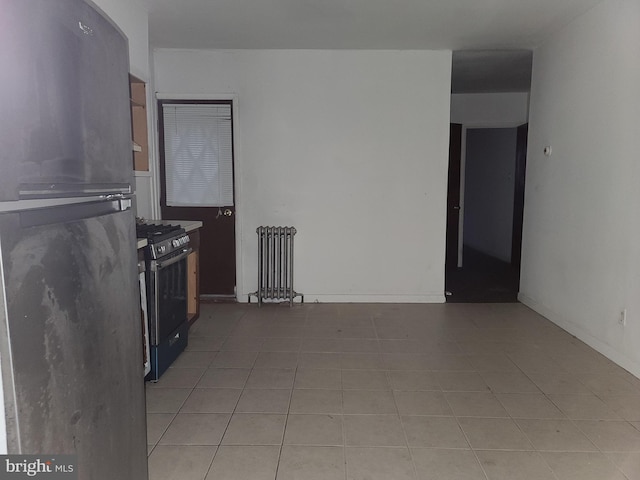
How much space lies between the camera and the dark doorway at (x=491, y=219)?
5.48 meters

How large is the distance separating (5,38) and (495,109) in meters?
6.49

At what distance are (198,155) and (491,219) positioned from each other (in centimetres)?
579

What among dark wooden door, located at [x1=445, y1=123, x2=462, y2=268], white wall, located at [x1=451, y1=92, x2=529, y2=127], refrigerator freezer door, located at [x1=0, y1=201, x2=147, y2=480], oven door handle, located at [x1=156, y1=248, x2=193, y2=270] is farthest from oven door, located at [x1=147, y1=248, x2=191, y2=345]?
white wall, located at [x1=451, y1=92, x2=529, y2=127]

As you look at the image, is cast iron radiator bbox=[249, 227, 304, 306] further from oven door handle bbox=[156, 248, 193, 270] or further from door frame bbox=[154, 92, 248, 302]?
oven door handle bbox=[156, 248, 193, 270]

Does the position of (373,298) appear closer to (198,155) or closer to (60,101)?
(198,155)

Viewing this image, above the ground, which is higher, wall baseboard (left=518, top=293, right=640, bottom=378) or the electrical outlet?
the electrical outlet

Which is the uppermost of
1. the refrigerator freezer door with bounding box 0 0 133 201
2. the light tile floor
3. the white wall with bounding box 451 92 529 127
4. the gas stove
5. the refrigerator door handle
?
the white wall with bounding box 451 92 529 127

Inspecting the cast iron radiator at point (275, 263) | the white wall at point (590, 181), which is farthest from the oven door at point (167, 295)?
the white wall at point (590, 181)

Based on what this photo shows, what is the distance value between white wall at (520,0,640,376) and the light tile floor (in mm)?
319

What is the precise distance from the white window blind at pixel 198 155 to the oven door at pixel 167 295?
60.7 inches

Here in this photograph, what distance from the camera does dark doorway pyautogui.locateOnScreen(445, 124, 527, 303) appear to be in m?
5.48

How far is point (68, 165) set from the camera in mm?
1104

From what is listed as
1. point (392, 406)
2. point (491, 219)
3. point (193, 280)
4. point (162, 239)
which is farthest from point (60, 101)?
point (491, 219)

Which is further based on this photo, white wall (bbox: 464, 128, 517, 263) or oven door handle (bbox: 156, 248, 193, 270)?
white wall (bbox: 464, 128, 517, 263)
